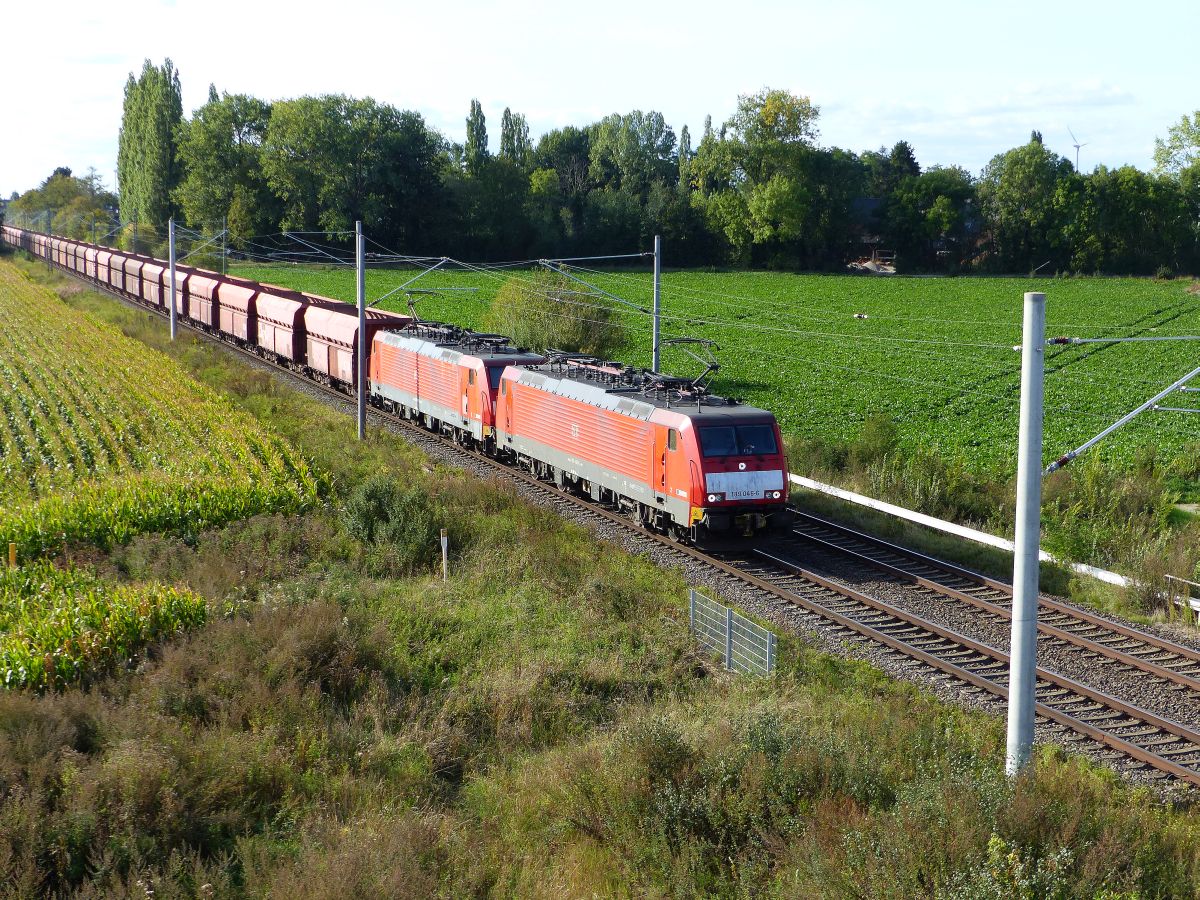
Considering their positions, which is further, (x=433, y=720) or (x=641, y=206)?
Result: (x=641, y=206)

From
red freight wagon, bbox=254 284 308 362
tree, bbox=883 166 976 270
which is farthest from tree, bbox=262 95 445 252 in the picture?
red freight wagon, bbox=254 284 308 362

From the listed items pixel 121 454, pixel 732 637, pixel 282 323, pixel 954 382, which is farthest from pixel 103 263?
pixel 732 637

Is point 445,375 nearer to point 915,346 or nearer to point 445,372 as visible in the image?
point 445,372

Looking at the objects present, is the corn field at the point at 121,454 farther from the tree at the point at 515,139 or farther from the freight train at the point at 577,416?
the tree at the point at 515,139

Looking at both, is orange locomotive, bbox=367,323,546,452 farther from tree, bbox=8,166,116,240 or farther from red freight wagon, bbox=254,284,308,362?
tree, bbox=8,166,116,240

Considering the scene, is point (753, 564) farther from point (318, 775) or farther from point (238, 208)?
point (238, 208)

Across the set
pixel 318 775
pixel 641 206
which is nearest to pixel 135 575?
pixel 318 775

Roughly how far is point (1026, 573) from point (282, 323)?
38.4 meters

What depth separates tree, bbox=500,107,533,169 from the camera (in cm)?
11906

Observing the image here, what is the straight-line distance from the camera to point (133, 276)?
69000mm

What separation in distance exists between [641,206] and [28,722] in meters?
94.8

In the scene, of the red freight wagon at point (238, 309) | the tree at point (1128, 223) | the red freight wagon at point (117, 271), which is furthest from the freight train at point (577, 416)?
the tree at point (1128, 223)

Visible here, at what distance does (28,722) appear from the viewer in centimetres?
1205

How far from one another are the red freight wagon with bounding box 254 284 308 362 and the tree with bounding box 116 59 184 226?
62.6 metres
